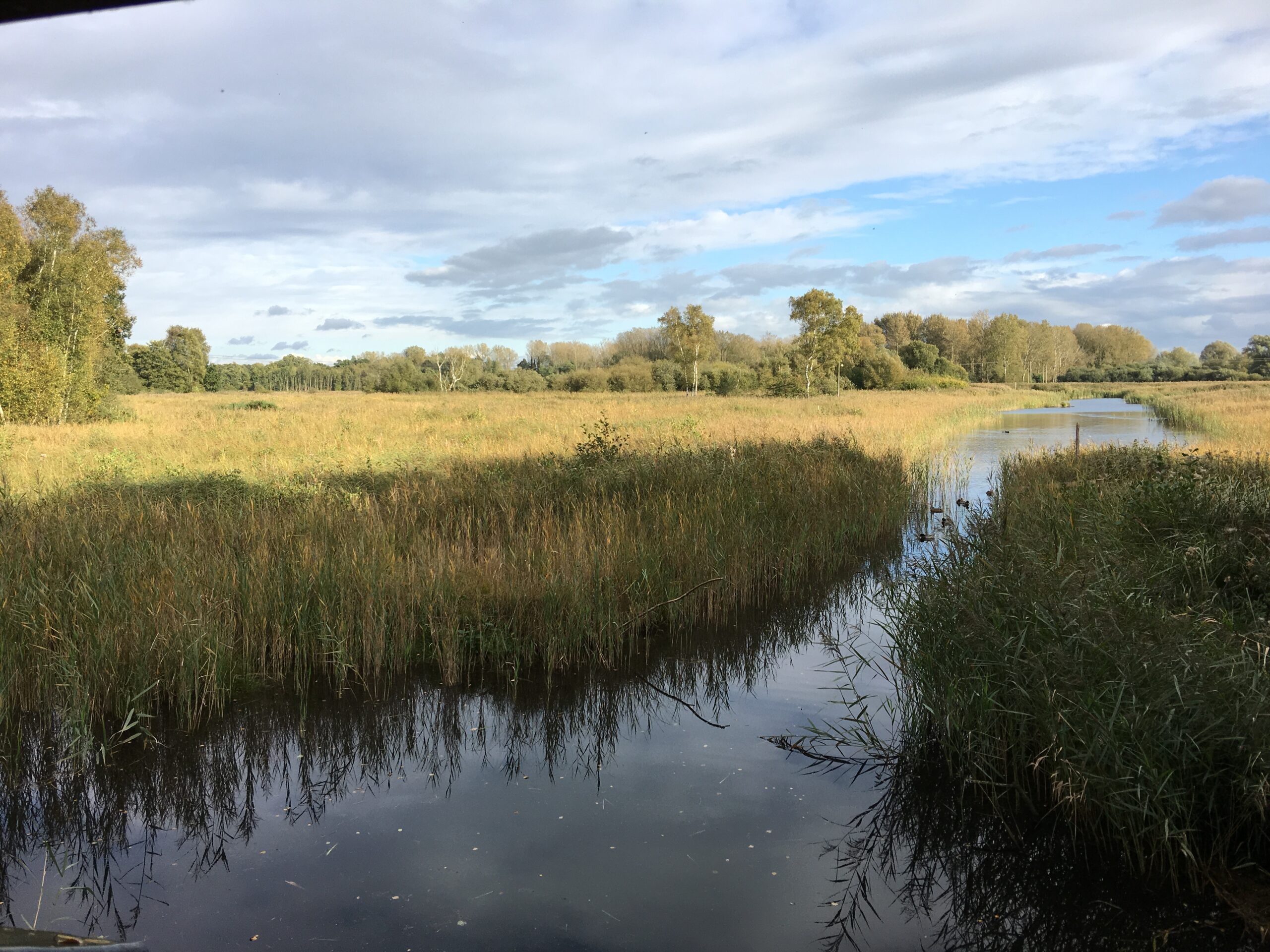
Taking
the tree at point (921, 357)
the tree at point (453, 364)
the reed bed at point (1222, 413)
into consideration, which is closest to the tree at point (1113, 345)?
the tree at point (921, 357)

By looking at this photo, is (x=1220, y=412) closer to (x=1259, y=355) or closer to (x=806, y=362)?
(x=806, y=362)

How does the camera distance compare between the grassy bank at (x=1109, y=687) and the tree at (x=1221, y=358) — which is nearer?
the grassy bank at (x=1109, y=687)

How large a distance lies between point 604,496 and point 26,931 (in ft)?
23.6

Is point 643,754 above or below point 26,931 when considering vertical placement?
below

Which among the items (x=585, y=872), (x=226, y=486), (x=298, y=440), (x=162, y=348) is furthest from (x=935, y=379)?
(x=162, y=348)

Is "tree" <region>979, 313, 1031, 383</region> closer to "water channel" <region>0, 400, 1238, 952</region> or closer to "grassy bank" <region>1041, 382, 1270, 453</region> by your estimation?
"grassy bank" <region>1041, 382, 1270, 453</region>

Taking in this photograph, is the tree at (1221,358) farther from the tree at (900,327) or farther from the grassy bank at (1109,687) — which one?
the grassy bank at (1109,687)

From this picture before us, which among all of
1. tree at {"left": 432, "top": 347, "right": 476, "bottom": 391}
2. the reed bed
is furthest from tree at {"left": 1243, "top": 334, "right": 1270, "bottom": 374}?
tree at {"left": 432, "top": 347, "right": 476, "bottom": 391}

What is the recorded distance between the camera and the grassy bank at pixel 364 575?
16.1 ft

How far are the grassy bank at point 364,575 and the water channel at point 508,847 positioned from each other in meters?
0.47

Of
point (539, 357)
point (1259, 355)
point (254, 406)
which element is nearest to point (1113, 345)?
point (1259, 355)

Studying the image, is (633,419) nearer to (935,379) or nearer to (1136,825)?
(1136,825)

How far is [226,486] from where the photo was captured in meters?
10.0

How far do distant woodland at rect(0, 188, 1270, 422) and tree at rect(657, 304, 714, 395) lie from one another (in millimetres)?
91
